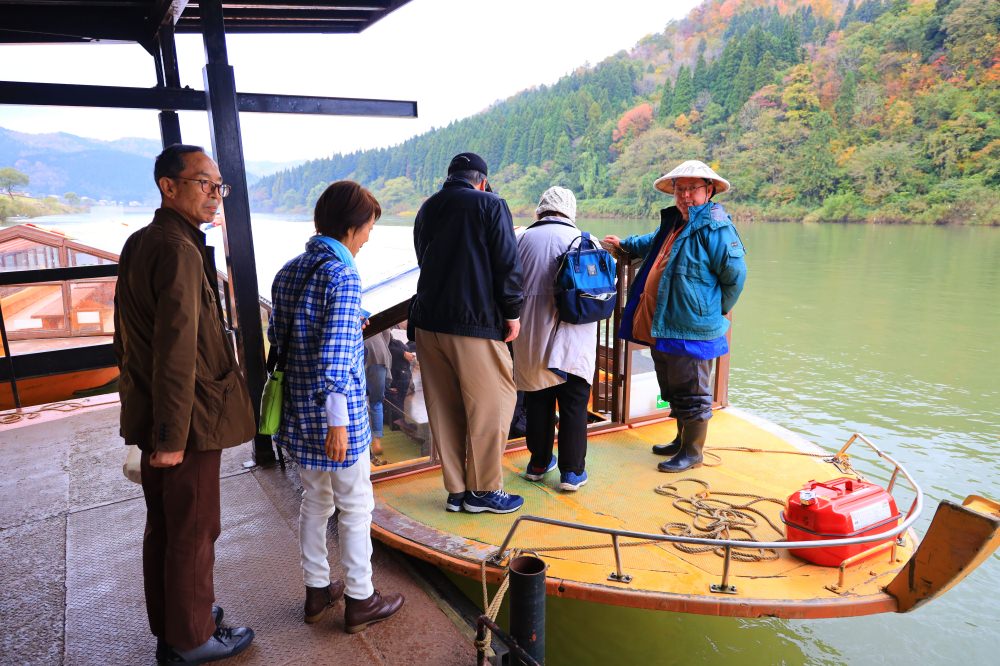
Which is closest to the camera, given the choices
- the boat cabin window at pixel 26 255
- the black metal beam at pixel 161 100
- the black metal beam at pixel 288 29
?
the black metal beam at pixel 161 100

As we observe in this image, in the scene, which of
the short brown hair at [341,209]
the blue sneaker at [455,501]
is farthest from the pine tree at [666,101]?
the short brown hair at [341,209]

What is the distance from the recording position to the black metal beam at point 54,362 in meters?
5.04

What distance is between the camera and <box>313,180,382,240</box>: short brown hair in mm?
2094

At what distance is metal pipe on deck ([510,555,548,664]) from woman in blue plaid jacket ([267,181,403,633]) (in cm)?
54

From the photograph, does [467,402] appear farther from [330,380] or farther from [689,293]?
[689,293]

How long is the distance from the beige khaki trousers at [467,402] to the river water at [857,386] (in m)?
1.07

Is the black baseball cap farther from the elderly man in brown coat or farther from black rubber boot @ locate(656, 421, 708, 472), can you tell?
black rubber boot @ locate(656, 421, 708, 472)

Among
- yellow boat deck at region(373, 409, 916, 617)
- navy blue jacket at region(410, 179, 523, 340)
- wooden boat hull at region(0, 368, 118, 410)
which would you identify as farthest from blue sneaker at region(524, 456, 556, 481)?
wooden boat hull at region(0, 368, 118, 410)

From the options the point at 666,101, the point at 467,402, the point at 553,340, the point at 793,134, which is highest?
the point at 666,101

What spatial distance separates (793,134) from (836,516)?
44540mm

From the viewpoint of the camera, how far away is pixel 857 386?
37.5 feet

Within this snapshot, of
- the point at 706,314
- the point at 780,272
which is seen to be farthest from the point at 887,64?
the point at 706,314

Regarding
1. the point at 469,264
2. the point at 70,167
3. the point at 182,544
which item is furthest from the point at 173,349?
the point at 70,167

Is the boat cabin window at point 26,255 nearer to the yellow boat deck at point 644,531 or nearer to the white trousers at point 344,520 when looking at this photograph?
the yellow boat deck at point 644,531
